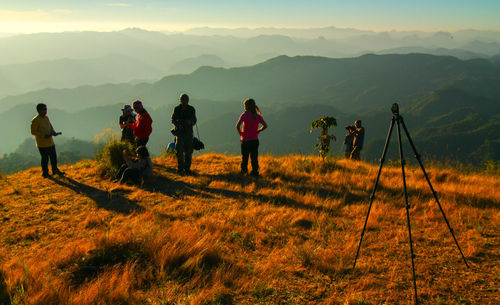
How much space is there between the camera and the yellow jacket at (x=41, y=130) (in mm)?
8016

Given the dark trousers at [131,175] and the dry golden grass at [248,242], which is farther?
the dark trousers at [131,175]

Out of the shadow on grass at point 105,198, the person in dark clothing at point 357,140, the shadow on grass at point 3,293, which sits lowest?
the shadow on grass at point 3,293

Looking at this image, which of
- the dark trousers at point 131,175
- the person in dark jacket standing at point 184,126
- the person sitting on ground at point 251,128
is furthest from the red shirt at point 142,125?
the person sitting on ground at point 251,128

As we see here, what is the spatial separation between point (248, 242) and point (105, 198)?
430 cm

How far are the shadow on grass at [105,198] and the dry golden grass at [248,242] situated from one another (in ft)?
0.17

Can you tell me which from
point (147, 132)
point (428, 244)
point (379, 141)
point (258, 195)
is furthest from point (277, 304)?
point (379, 141)

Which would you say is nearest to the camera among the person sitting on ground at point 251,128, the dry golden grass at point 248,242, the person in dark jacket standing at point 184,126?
the dry golden grass at point 248,242

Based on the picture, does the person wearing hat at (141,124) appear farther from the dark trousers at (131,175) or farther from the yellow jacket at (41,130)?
the yellow jacket at (41,130)

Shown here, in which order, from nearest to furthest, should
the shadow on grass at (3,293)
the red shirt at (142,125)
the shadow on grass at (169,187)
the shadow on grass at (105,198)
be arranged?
the shadow on grass at (3,293), the shadow on grass at (105,198), the shadow on grass at (169,187), the red shirt at (142,125)

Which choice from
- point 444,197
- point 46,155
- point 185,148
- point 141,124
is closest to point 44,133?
point 46,155

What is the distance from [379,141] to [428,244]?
150 metres

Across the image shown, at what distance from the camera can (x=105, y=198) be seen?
22.1 ft

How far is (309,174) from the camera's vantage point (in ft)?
26.4

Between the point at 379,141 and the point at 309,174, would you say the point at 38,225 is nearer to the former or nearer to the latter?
the point at 309,174
